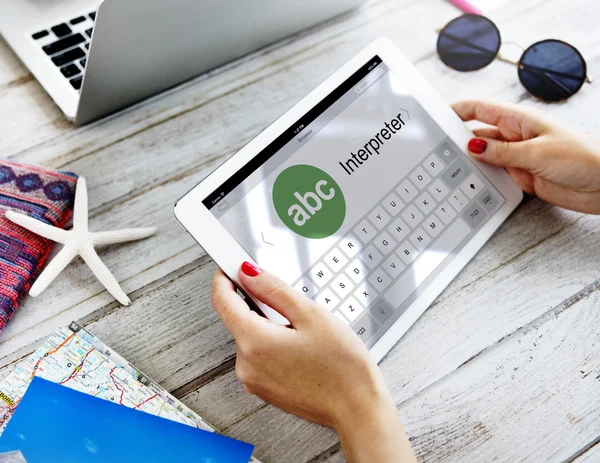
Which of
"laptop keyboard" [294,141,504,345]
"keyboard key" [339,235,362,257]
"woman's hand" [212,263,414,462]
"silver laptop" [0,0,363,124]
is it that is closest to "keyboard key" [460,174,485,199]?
"laptop keyboard" [294,141,504,345]

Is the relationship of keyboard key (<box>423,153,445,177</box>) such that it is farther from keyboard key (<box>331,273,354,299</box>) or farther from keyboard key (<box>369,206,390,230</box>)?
keyboard key (<box>331,273,354,299</box>)

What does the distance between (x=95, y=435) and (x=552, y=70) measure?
967 mm

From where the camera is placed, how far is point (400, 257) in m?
0.78

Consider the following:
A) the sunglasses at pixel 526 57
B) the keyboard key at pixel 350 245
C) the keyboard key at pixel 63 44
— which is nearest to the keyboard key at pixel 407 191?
the keyboard key at pixel 350 245

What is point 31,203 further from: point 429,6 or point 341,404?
point 429,6

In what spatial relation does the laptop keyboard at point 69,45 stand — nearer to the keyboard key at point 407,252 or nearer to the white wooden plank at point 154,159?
the white wooden plank at point 154,159

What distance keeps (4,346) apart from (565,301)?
32.8 inches

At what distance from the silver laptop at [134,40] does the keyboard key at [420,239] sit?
1.52 ft

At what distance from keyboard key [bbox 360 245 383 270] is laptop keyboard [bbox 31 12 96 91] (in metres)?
0.58

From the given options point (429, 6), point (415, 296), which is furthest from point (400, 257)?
point (429, 6)

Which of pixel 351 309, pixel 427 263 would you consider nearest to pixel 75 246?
pixel 351 309

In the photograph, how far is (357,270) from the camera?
0.76 m

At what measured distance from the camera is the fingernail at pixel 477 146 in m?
0.86

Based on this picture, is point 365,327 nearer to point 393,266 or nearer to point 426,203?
point 393,266
